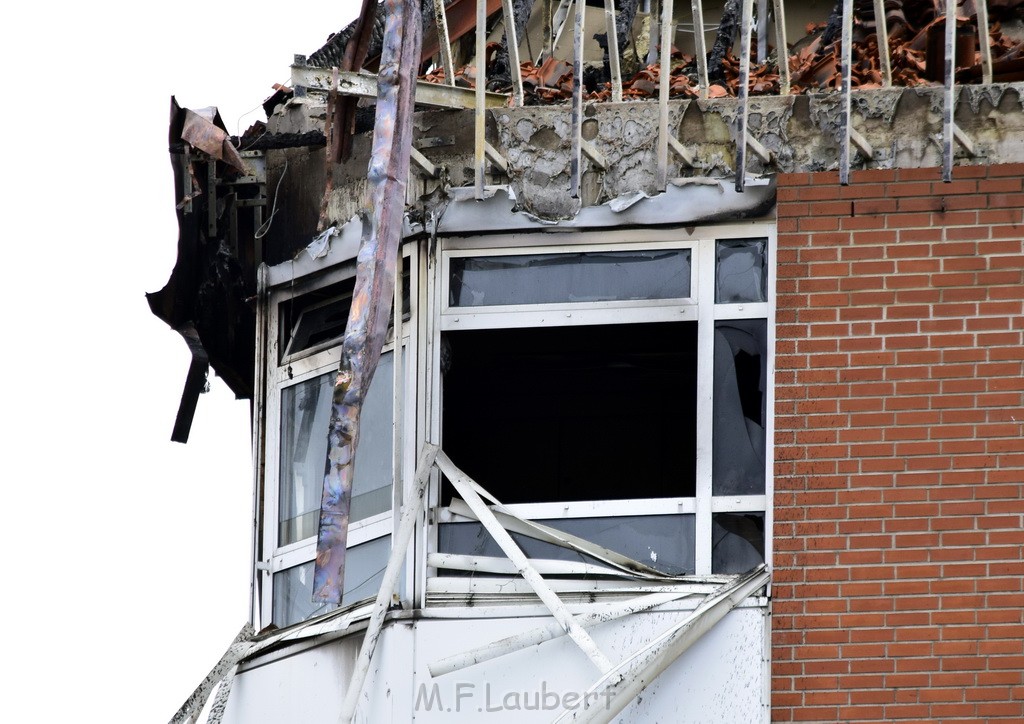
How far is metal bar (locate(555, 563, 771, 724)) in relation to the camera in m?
6.99

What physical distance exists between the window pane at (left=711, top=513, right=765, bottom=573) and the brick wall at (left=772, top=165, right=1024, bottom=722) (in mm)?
178

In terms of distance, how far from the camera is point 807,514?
745 cm

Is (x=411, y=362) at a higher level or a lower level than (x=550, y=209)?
lower

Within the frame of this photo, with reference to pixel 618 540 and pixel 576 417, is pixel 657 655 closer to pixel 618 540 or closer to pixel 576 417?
pixel 618 540

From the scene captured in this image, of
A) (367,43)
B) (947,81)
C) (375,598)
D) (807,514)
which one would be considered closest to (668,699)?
(807,514)

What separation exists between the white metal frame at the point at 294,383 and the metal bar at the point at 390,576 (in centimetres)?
27

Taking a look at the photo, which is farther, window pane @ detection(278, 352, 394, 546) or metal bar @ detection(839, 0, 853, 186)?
window pane @ detection(278, 352, 394, 546)

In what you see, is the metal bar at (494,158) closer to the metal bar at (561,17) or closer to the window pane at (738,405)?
the window pane at (738,405)

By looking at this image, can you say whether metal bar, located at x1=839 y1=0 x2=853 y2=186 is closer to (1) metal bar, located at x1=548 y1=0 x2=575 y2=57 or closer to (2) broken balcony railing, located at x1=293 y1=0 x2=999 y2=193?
(2) broken balcony railing, located at x1=293 y1=0 x2=999 y2=193

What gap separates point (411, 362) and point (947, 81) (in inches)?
111

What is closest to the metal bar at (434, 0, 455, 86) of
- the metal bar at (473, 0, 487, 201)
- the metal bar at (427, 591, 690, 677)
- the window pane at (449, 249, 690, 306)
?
the metal bar at (473, 0, 487, 201)

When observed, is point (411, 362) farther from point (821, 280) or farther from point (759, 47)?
point (759, 47)

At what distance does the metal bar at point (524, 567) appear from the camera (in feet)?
23.8

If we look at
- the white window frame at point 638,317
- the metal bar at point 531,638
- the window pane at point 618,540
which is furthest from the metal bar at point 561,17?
the metal bar at point 531,638
